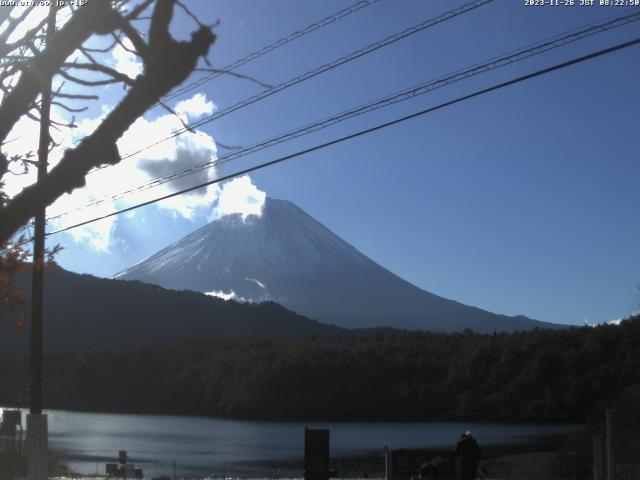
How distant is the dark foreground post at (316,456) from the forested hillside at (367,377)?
42.1m

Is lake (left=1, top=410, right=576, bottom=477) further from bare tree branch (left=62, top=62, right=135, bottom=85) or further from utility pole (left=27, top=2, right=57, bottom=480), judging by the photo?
bare tree branch (left=62, top=62, right=135, bottom=85)

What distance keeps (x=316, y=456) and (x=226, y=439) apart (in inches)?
2042

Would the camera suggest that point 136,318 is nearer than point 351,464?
No

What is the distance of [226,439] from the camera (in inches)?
2552

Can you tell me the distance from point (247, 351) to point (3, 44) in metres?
94.1

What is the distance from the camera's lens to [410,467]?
14812 mm

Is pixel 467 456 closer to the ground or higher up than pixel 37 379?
closer to the ground

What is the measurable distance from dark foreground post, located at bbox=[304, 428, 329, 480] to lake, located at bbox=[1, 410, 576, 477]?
23.3 metres

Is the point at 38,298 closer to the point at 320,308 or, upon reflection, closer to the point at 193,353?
the point at 193,353

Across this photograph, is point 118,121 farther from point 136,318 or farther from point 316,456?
point 136,318

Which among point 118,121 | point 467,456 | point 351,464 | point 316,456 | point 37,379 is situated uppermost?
point 118,121

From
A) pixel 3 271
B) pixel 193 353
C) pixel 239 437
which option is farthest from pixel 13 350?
pixel 3 271

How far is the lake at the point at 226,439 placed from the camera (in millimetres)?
44156

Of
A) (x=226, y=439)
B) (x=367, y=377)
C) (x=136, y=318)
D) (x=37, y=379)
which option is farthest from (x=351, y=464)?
(x=136, y=318)
